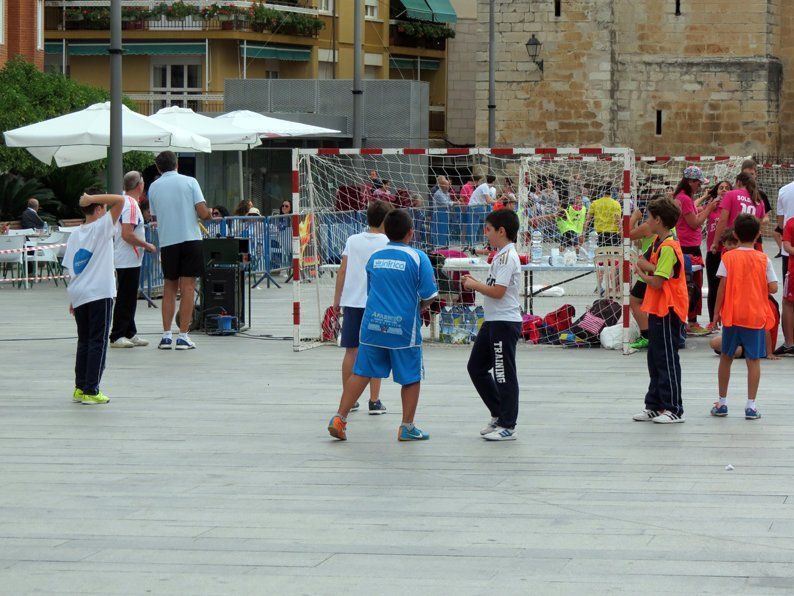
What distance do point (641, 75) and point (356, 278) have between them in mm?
39403

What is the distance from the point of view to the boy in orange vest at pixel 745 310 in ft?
34.3

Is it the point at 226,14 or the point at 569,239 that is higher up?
the point at 226,14

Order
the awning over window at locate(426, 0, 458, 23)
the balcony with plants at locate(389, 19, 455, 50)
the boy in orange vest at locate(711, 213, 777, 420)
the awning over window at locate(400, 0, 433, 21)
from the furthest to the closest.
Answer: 1. the awning over window at locate(426, 0, 458, 23)
2. the balcony with plants at locate(389, 19, 455, 50)
3. the awning over window at locate(400, 0, 433, 21)
4. the boy in orange vest at locate(711, 213, 777, 420)

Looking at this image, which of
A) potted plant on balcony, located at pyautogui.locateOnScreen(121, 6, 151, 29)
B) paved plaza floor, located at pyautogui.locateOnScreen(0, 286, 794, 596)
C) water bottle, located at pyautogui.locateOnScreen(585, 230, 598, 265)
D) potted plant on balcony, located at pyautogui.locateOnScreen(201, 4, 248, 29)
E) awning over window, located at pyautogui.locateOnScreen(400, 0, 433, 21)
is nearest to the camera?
paved plaza floor, located at pyautogui.locateOnScreen(0, 286, 794, 596)

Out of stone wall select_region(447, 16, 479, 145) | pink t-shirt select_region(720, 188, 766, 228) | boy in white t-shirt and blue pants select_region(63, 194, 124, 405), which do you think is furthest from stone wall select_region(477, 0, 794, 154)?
boy in white t-shirt and blue pants select_region(63, 194, 124, 405)

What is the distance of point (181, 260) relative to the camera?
15.0m

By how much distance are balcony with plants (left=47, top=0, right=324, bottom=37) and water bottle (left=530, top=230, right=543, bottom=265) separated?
29788 millimetres

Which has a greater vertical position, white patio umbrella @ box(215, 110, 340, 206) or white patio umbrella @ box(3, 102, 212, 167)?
white patio umbrella @ box(215, 110, 340, 206)

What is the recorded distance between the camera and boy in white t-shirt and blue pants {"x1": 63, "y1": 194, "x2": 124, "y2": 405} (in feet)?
36.5

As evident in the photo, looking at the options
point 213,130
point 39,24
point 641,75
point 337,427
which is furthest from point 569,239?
point 641,75

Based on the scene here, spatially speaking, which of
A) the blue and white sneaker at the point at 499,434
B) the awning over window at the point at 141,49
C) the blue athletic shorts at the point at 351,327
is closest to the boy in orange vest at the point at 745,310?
the blue and white sneaker at the point at 499,434

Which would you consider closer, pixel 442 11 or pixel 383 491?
pixel 383 491

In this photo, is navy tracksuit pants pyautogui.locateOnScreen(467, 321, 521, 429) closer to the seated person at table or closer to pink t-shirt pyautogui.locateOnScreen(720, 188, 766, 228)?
pink t-shirt pyautogui.locateOnScreen(720, 188, 766, 228)

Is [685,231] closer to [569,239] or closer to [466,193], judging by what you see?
[569,239]
